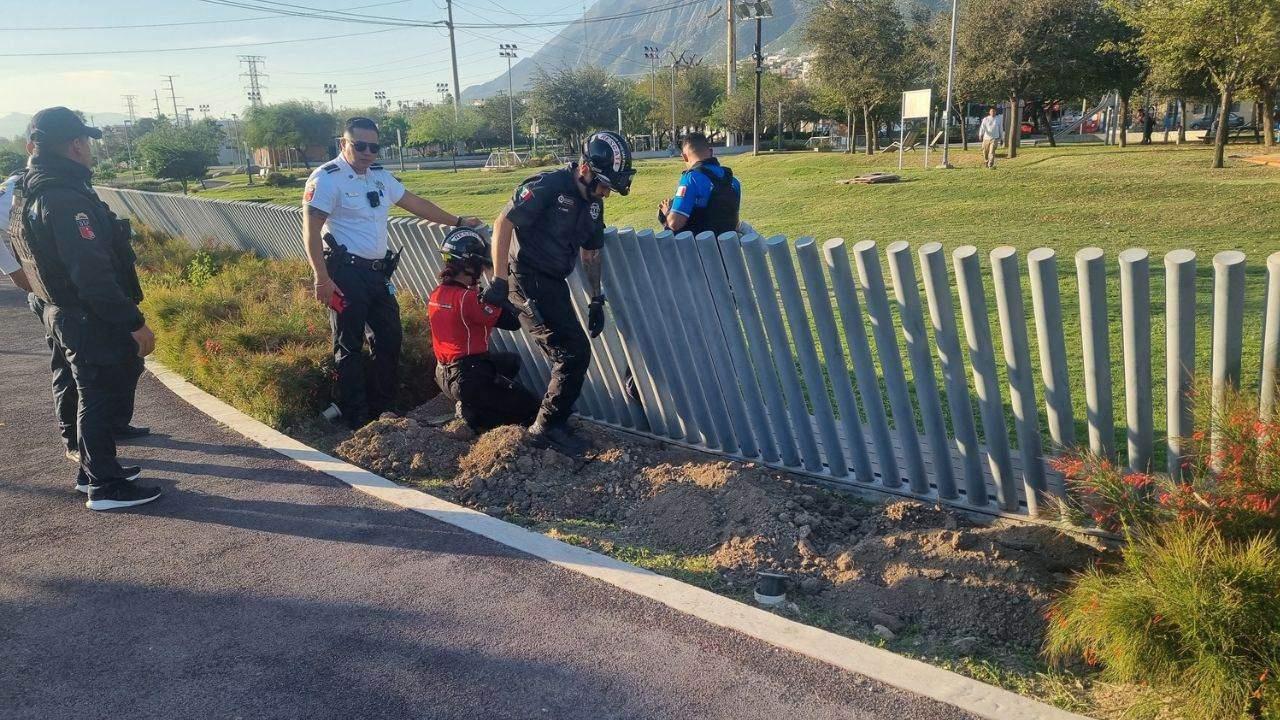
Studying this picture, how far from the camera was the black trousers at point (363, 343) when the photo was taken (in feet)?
17.8

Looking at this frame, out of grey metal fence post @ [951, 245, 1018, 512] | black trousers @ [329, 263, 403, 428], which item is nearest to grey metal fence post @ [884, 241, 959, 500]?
grey metal fence post @ [951, 245, 1018, 512]

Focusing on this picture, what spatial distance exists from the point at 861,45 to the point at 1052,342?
30.4 meters

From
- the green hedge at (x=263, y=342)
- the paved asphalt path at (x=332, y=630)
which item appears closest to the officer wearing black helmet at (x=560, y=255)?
the paved asphalt path at (x=332, y=630)

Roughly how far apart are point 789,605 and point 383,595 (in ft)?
5.19

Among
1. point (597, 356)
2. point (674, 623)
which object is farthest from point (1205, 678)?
point (597, 356)

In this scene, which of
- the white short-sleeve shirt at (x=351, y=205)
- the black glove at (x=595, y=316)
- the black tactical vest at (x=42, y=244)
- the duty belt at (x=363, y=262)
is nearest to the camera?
the black tactical vest at (x=42, y=244)

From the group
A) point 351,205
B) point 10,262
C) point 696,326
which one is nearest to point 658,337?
point 696,326

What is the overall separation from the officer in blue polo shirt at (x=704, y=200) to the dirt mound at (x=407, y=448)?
1.93 m

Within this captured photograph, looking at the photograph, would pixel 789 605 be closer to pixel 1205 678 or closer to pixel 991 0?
pixel 1205 678

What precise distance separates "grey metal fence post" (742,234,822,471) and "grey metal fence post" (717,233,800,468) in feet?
0.10

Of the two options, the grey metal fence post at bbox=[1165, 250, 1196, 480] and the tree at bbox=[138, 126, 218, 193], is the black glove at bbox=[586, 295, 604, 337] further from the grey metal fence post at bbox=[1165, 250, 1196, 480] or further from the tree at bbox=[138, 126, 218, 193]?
the tree at bbox=[138, 126, 218, 193]

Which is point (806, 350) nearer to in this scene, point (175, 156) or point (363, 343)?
point (363, 343)

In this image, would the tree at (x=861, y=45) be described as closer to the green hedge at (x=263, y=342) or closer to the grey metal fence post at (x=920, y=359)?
the green hedge at (x=263, y=342)

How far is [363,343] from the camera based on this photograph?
5684 millimetres
